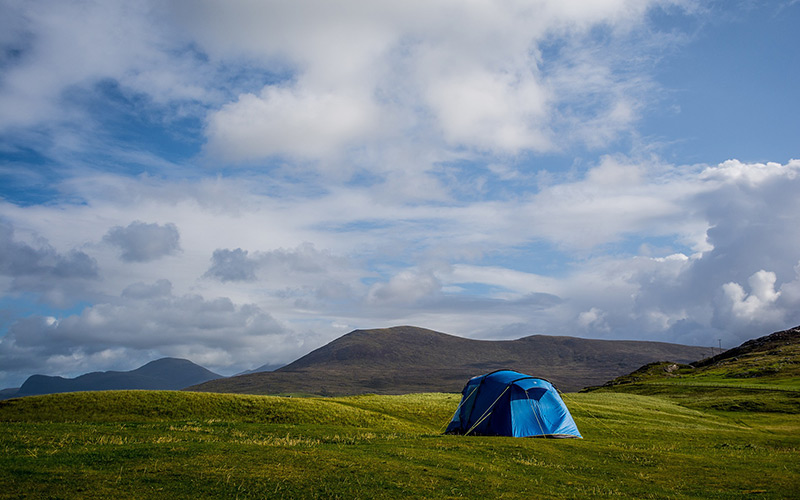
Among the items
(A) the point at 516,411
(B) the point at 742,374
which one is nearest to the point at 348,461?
(A) the point at 516,411

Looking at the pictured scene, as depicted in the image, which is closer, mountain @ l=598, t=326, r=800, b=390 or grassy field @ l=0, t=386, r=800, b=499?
grassy field @ l=0, t=386, r=800, b=499

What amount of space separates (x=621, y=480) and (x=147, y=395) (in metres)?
42.2

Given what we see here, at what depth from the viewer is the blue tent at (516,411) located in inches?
1342

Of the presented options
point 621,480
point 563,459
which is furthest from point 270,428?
point 621,480

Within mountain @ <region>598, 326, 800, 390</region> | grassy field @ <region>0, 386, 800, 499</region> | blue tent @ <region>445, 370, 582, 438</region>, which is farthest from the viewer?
mountain @ <region>598, 326, 800, 390</region>

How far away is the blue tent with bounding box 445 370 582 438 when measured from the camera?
34094mm

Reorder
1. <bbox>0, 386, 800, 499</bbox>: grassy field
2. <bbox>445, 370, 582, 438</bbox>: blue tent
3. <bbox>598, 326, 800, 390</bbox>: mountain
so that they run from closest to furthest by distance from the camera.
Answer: <bbox>0, 386, 800, 499</bbox>: grassy field, <bbox>445, 370, 582, 438</bbox>: blue tent, <bbox>598, 326, 800, 390</bbox>: mountain

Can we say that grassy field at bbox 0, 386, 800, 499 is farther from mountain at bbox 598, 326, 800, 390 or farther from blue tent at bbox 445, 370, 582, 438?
mountain at bbox 598, 326, 800, 390

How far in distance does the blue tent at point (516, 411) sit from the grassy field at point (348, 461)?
2.78m

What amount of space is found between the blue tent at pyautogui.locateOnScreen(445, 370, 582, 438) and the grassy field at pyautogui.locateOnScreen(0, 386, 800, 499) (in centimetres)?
278

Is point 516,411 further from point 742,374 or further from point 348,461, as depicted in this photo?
point 742,374

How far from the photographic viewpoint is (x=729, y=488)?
20562mm

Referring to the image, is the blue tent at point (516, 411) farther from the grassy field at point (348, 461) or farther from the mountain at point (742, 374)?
the mountain at point (742, 374)

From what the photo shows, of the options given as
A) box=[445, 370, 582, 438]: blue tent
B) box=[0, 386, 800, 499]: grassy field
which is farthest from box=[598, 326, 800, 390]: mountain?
box=[0, 386, 800, 499]: grassy field
